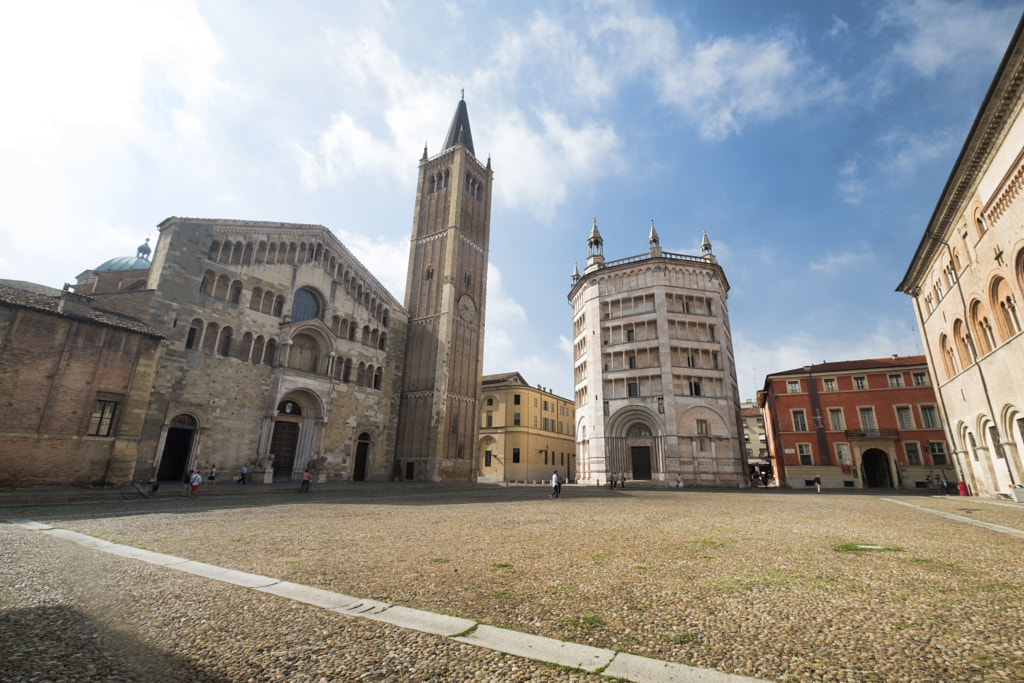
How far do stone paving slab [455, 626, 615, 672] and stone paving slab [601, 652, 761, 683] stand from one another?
0.14m

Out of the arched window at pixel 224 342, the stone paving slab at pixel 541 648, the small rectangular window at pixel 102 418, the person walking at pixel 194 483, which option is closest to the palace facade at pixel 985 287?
the stone paving slab at pixel 541 648

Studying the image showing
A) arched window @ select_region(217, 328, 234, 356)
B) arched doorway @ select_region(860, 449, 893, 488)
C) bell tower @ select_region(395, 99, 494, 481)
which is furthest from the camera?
arched doorway @ select_region(860, 449, 893, 488)

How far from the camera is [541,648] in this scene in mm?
3854

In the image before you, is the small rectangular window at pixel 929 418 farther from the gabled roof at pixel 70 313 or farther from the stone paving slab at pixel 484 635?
the gabled roof at pixel 70 313

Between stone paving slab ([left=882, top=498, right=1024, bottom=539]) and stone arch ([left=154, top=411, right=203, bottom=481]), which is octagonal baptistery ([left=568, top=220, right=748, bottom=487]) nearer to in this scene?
stone paving slab ([left=882, top=498, right=1024, bottom=539])

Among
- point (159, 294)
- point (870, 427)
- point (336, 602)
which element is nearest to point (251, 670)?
point (336, 602)

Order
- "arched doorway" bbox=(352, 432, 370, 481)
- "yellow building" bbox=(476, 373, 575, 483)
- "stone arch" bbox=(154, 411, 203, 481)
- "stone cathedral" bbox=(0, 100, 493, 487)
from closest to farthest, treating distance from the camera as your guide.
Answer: "stone cathedral" bbox=(0, 100, 493, 487), "stone arch" bbox=(154, 411, 203, 481), "arched doorway" bbox=(352, 432, 370, 481), "yellow building" bbox=(476, 373, 575, 483)

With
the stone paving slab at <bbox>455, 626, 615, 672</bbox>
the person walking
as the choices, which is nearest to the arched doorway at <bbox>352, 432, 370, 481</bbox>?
the person walking

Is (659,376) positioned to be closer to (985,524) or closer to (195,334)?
(985,524)

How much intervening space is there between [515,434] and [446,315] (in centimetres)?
2123

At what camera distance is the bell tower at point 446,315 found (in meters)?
36.8

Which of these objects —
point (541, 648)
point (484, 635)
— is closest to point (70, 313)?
point (484, 635)

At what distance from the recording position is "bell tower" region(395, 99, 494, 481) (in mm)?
36781

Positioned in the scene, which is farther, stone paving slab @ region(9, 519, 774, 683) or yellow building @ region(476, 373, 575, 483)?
yellow building @ region(476, 373, 575, 483)
